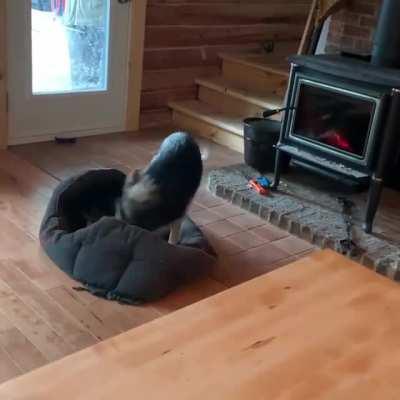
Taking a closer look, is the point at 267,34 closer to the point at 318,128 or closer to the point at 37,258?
the point at 318,128

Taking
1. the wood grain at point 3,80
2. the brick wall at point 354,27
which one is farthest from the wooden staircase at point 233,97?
the wood grain at point 3,80

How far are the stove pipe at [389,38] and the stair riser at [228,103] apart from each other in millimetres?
1132

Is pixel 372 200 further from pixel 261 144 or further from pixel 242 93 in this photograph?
pixel 242 93

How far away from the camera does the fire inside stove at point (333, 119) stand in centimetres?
287

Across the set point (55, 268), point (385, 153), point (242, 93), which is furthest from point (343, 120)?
point (55, 268)

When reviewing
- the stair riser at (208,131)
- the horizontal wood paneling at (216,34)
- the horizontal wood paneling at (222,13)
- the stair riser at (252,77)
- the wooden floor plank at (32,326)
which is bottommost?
the wooden floor plank at (32,326)

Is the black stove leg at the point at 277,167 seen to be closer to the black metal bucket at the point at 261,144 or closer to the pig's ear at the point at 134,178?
the black metal bucket at the point at 261,144

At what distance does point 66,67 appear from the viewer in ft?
12.5

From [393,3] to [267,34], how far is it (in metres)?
1.82

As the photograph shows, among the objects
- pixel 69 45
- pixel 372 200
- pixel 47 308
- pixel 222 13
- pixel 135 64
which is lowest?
pixel 47 308

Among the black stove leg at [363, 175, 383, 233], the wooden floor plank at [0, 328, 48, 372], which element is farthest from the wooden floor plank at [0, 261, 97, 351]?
the black stove leg at [363, 175, 383, 233]

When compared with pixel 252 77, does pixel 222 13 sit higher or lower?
higher

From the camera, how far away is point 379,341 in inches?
54.8

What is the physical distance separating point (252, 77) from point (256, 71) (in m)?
0.06
